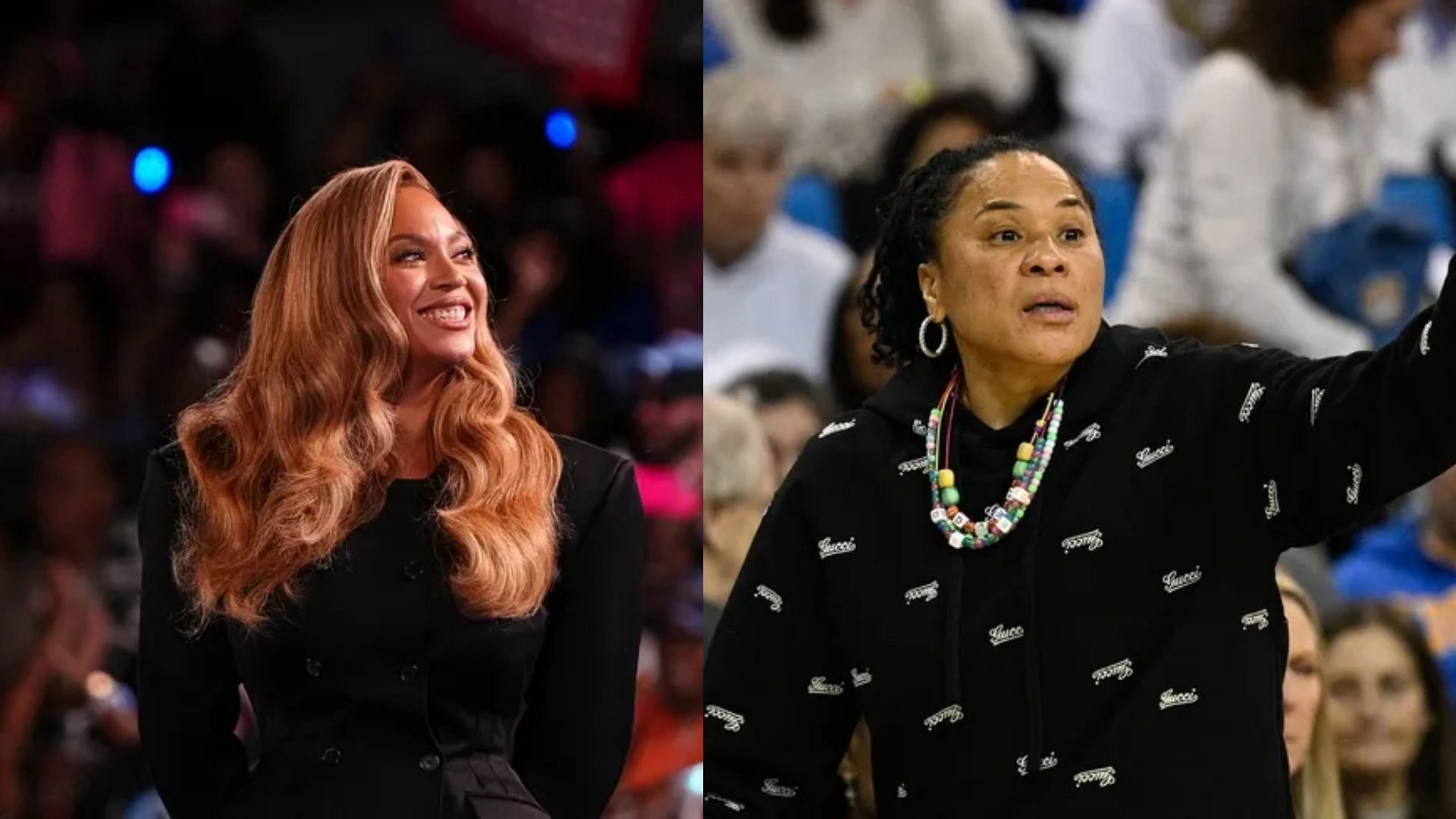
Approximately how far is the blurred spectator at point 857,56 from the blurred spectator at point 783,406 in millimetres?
622

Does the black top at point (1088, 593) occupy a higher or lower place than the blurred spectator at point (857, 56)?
lower

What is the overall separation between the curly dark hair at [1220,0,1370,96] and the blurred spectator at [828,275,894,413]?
1047mm

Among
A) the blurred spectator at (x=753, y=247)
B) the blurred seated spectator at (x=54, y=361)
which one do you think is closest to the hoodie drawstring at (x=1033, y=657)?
the blurred spectator at (x=753, y=247)

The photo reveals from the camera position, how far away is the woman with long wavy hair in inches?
77.4

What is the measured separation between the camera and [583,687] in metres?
2.04

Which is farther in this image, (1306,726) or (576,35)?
(576,35)

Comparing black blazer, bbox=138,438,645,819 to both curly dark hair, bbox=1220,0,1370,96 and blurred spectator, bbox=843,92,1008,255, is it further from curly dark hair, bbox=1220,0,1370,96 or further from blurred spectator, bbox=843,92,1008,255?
curly dark hair, bbox=1220,0,1370,96

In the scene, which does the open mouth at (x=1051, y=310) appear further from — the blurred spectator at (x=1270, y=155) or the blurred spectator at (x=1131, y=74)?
the blurred spectator at (x=1131, y=74)

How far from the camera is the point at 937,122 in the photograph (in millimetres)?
3646

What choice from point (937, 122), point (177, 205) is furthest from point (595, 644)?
point (177, 205)

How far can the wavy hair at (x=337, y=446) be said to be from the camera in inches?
77.6

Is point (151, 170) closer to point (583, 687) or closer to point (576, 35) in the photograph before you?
point (576, 35)

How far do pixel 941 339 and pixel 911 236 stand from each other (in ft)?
0.34

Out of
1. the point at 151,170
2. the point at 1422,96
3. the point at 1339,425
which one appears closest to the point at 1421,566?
the point at 1422,96
